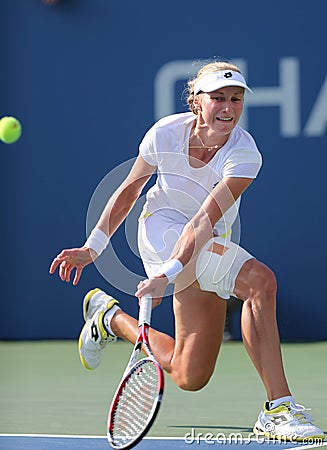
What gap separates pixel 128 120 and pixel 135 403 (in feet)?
13.5

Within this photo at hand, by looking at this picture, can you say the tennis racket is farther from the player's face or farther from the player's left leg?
the player's face

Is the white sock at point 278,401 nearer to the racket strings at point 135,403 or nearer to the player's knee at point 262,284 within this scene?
the player's knee at point 262,284

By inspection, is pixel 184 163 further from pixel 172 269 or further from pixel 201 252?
pixel 172 269

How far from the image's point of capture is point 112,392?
489 centimetres

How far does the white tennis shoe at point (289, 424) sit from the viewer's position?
3512mm

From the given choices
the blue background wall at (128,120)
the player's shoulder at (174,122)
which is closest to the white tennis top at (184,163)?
the player's shoulder at (174,122)

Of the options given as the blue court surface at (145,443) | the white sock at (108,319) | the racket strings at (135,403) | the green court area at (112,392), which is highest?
the racket strings at (135,403)

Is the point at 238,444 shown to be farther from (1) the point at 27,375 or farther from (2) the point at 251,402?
(1) the point at 27,375

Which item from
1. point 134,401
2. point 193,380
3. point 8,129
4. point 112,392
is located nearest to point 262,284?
point 193,380

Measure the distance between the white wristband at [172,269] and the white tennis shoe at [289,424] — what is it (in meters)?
0.60

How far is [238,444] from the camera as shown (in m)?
3.42

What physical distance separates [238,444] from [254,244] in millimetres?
3501

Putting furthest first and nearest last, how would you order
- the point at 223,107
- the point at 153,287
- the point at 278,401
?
1. the point at 223,107
2. the point at 278,401
3. the point at 153,287

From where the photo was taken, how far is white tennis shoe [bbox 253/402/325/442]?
3.51 metres
